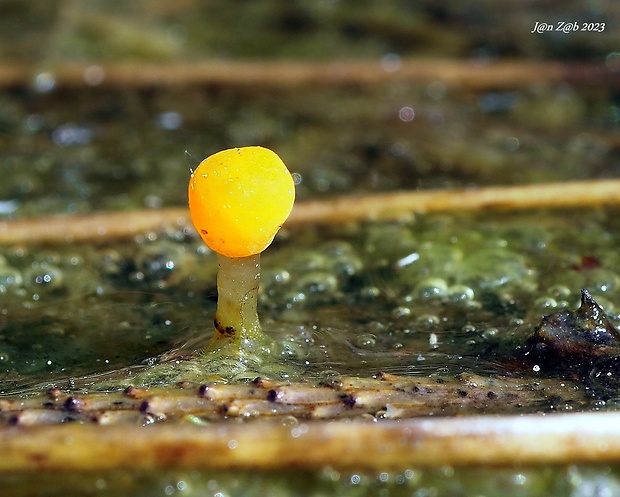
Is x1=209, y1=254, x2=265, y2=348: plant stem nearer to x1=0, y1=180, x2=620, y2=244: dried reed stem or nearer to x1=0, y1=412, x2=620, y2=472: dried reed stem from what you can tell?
x1=0, y1=412, x2=620, y2=472: dried reed stem

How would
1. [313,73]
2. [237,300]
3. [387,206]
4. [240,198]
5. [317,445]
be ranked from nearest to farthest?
[317,445] < [240,198] < [237,300] < [387,206] < [313,73]

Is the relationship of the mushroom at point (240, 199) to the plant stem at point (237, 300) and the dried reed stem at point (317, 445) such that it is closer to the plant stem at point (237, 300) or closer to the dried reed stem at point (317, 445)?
the plant stem at point (237, 300)

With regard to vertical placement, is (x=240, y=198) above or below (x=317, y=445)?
above

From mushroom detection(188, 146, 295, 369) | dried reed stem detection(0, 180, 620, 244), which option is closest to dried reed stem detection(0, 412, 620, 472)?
mushroom detection(188, 146, 295, 369)

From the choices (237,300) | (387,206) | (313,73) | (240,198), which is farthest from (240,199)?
(313,73)

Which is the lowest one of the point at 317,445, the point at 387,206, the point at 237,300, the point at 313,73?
the point at 317,445

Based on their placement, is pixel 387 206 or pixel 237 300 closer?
pixel 237 300

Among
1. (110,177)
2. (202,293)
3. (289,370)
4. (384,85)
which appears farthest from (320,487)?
(384,85)

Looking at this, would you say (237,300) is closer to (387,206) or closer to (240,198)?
(240,198)

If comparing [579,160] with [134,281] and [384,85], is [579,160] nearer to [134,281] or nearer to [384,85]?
[384,85]
